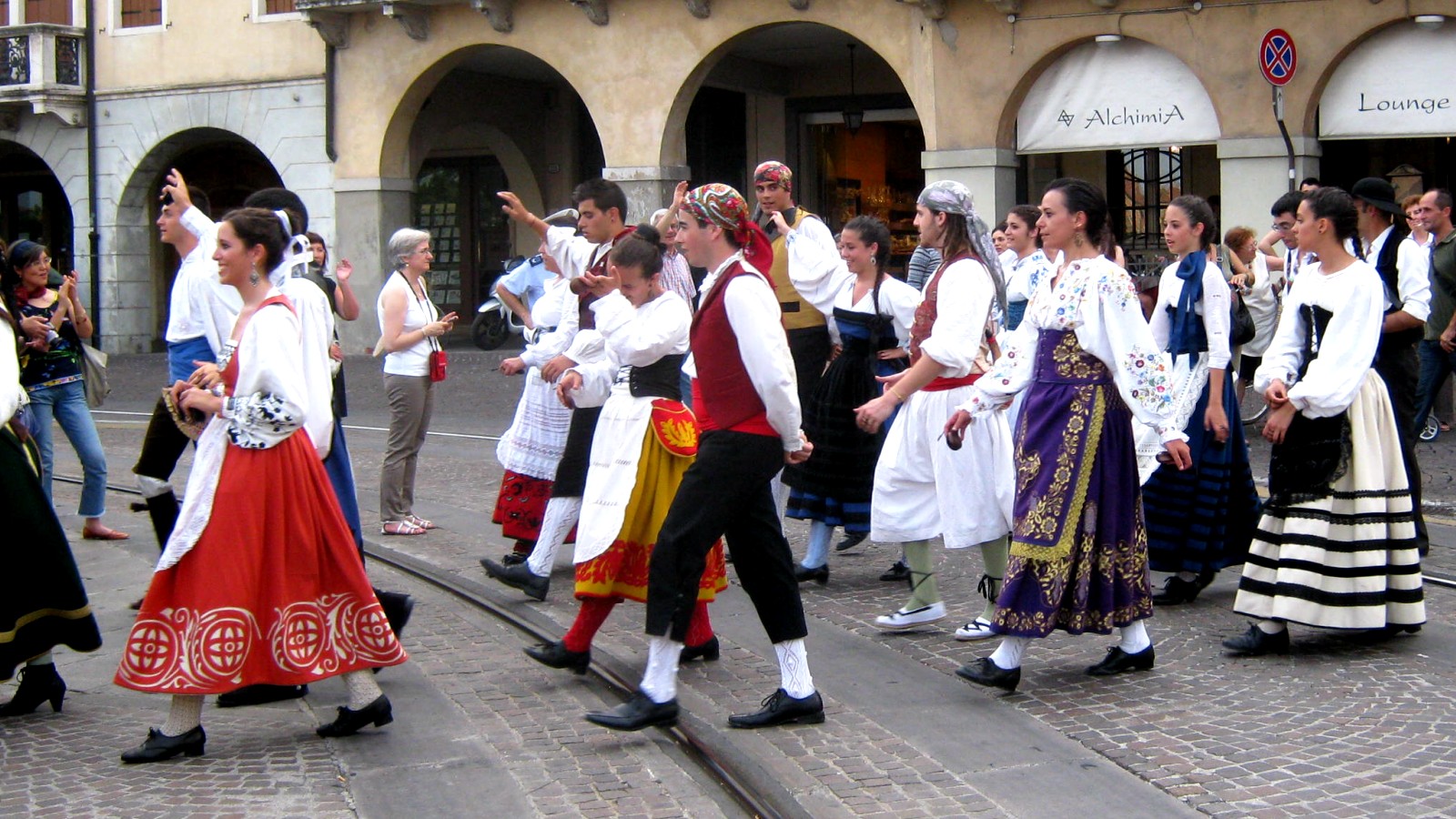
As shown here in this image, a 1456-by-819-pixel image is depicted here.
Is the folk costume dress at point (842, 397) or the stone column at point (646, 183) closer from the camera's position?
the folk costume dress at point (842, 397)

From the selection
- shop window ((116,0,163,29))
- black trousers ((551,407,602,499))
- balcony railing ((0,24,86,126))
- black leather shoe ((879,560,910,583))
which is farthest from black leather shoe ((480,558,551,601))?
balcony railing ((0,24,86,126))

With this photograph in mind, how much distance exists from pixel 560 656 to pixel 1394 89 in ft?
47.7

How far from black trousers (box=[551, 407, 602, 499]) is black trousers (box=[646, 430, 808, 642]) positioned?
1.99 meters

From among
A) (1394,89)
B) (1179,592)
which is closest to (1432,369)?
(1179,592)

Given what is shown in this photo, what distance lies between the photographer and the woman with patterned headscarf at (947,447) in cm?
643

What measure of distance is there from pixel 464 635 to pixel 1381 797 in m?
3.87

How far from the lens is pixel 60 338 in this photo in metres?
9.86

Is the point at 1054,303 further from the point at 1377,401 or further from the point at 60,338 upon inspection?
the point at 60,338

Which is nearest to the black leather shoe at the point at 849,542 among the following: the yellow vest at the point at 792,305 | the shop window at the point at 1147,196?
the yellow vest at the point at 792,305

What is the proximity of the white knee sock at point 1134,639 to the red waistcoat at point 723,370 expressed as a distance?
5.35 feet

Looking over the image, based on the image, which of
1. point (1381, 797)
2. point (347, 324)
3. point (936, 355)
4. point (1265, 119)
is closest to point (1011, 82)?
point (1265, 119)

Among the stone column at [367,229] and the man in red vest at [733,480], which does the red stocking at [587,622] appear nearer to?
the man in red vest at [733,480]

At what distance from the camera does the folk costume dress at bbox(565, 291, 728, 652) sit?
19.7 feet

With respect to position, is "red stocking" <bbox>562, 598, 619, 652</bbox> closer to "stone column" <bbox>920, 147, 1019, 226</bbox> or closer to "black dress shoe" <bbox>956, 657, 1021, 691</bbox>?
"black dress shoe" <bbox>956, 657, 1021, 691</bbox>
